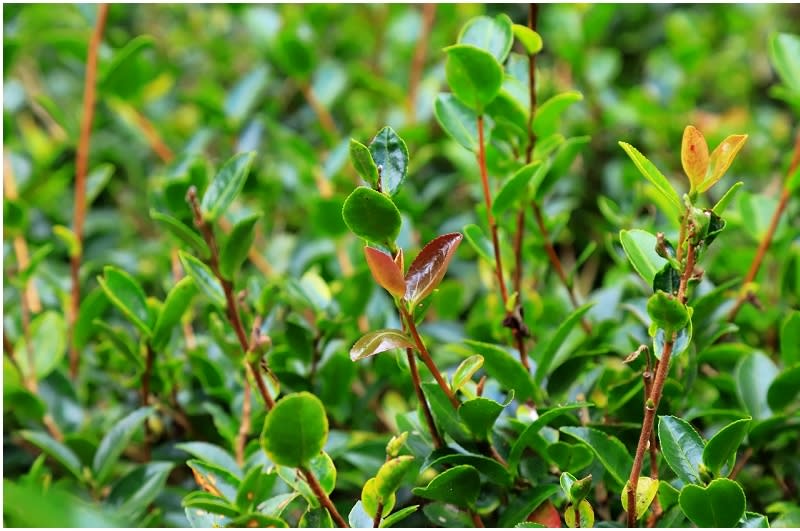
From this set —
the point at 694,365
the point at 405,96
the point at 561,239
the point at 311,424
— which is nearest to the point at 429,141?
the point at 405,96

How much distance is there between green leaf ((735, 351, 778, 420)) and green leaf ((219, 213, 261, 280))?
549mm

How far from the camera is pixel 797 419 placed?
3.06 feet

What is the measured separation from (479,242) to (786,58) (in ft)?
1.64

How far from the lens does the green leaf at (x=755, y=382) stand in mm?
946

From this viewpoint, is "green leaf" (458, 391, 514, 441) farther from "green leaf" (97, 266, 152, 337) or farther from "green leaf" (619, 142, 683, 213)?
"green leaf" (97, 266, 152, 337)

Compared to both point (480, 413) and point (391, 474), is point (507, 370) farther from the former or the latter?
point (391, 474)

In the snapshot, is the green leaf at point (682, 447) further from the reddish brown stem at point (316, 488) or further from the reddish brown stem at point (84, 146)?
the reddish brown stem at point (84, 146)

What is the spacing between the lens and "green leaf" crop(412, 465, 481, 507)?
780mm

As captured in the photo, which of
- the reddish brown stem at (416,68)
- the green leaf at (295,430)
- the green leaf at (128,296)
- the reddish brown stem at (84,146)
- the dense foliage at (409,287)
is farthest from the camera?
the reddish brown stem at (416,68)

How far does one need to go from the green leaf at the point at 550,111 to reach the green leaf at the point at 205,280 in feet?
1.29

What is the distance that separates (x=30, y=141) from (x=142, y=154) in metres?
0.22

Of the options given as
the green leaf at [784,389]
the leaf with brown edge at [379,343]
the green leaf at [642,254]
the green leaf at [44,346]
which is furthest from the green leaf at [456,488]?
the green leaf at [44,346]

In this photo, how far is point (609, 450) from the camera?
80 centimetres

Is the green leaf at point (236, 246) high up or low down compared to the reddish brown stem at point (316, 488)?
up
